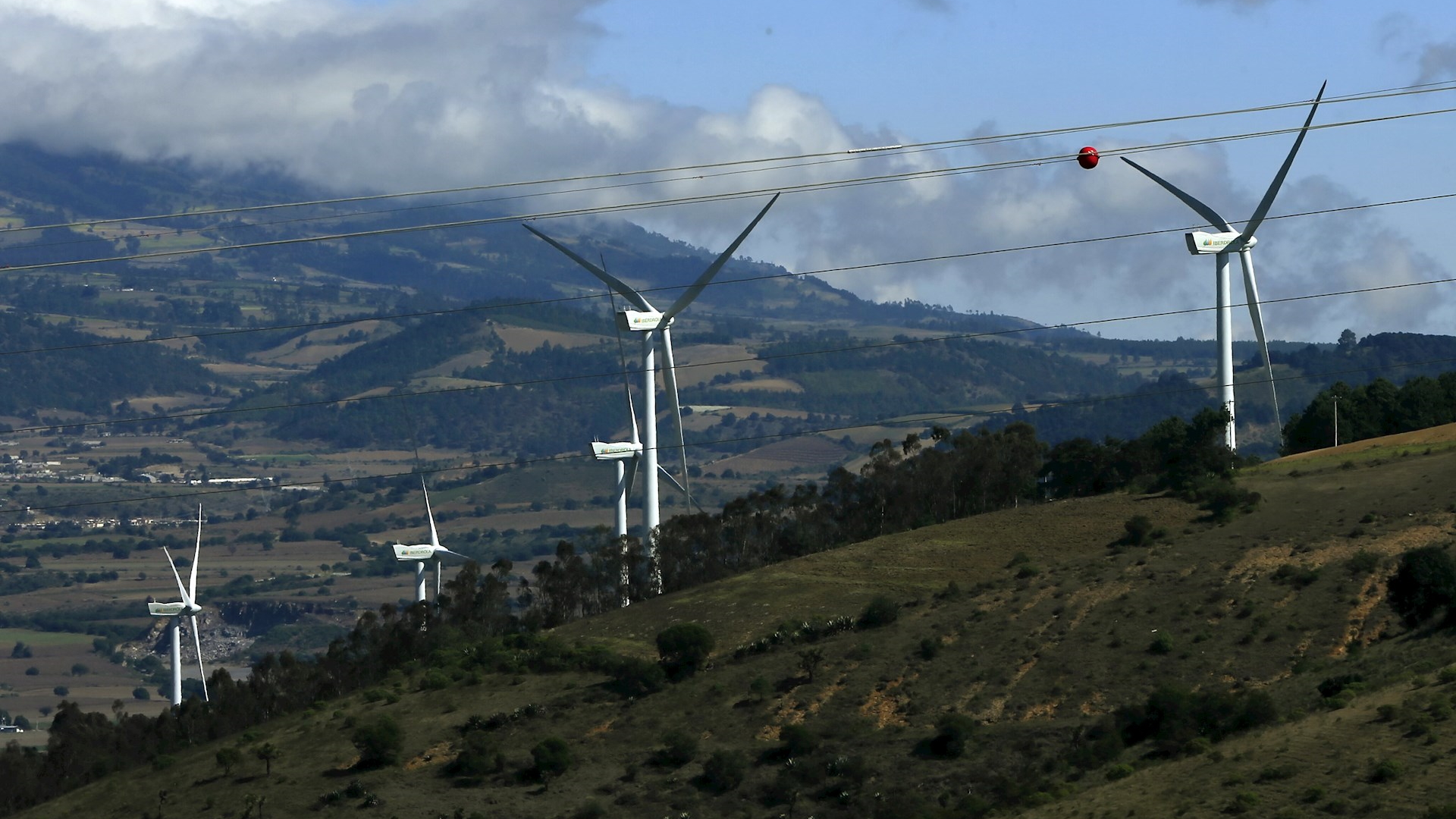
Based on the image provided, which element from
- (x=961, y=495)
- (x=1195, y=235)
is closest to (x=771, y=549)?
(x=961, y=495)

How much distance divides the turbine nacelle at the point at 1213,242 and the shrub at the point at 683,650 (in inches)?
1654

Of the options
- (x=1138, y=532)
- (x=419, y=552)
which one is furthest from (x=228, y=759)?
(x=419, y=552)

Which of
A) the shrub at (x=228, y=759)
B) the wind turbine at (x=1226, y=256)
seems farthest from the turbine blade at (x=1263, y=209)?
the shrub at (x=228, y=759)

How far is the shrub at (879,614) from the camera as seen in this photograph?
100000 mm

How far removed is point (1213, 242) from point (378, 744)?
201 feet

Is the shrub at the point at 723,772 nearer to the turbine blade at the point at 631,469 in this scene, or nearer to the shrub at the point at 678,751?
the shrub at the point at 678,751

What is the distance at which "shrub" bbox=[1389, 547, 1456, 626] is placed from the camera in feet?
281

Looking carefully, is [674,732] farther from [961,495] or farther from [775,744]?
[961,495]

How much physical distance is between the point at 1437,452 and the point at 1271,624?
31954mm

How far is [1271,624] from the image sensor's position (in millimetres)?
89875

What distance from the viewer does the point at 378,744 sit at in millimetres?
90438

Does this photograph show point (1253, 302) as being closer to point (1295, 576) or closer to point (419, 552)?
point (1295, 576)

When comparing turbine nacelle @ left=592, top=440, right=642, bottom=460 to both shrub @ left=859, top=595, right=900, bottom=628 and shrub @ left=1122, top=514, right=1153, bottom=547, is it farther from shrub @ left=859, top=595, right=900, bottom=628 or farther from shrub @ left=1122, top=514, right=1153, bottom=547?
shrub @ left=1122, top=514, right=1153, bottom=547

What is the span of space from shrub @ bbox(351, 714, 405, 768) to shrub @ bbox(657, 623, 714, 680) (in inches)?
568
